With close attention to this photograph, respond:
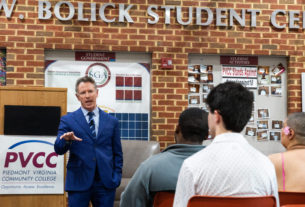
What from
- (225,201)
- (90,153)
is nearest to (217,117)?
(225,201)

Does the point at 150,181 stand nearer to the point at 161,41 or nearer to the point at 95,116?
the point at 95,116

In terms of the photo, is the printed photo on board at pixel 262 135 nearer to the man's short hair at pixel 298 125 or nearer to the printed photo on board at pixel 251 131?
the printed photo on board at pixel 251 131

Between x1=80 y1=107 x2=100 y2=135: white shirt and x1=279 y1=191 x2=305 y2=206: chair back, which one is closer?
x1=279 y1=191 x2=305 y2=206: chair back

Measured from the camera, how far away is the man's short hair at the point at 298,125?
8.38ft

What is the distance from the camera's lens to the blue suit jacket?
10.4ft

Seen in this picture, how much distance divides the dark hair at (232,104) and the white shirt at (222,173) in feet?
0.27

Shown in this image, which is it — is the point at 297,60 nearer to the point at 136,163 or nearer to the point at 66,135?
the point at 136,163

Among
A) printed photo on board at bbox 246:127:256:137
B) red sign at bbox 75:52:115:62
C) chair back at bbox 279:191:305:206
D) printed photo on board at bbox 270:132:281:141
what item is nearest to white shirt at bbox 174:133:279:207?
chair back at bbox 279:191:305:206

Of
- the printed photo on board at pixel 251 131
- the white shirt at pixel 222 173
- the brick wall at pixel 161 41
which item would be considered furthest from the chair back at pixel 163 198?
the printed photo on board at pixel 251 131

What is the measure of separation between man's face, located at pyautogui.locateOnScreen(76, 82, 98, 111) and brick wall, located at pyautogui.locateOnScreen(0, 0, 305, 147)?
222 centimetres

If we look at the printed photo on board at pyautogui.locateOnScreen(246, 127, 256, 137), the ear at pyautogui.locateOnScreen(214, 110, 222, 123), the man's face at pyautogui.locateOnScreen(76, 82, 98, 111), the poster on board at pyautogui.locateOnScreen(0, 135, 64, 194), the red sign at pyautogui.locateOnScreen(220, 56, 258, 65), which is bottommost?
the poster on board at pyautogui.locateOnScreen(0, 135, 64, 194)

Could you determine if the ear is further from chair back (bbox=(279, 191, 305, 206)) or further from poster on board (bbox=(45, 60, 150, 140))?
poster on board (bbox=(45, 60, 150, 140))

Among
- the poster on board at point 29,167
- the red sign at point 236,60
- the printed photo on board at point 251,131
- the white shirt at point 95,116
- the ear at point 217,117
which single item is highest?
the red sign at point 236,60

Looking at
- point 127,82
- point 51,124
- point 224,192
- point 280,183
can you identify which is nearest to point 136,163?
point 127,82
